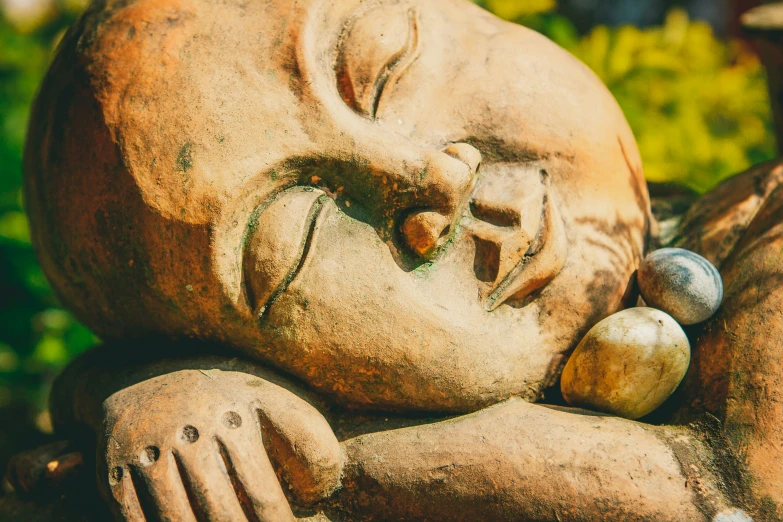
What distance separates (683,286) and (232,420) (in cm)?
98

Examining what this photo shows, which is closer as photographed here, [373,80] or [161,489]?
[161,489]

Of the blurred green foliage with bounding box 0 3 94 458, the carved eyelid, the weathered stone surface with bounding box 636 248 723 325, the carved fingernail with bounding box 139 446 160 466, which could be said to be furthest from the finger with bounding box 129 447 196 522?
the blurred green foliage with bounding box 0 3 94 458

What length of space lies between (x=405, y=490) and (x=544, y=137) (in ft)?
2.69

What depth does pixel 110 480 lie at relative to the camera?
Result: 1344 millimetres

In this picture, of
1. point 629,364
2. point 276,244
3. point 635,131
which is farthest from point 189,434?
point 635,131

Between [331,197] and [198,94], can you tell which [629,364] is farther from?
[198,94]

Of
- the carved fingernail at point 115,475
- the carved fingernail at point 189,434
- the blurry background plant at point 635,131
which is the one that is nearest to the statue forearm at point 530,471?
the carved fingernail at point 189,434

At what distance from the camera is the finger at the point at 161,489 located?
1298 millimetres

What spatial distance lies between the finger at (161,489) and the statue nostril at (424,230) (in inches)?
24.7

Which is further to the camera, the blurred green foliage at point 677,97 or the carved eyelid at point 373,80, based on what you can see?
the blurred green foliage at point 677,97

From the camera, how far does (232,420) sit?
4.56 ft

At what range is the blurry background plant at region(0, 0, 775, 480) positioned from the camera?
3.21 metres

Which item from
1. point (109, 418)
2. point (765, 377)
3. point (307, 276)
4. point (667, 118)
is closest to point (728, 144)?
point (667, 118)

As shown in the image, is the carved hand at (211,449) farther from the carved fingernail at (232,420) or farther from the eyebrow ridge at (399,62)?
the eyebrow ridge at (399,62)
